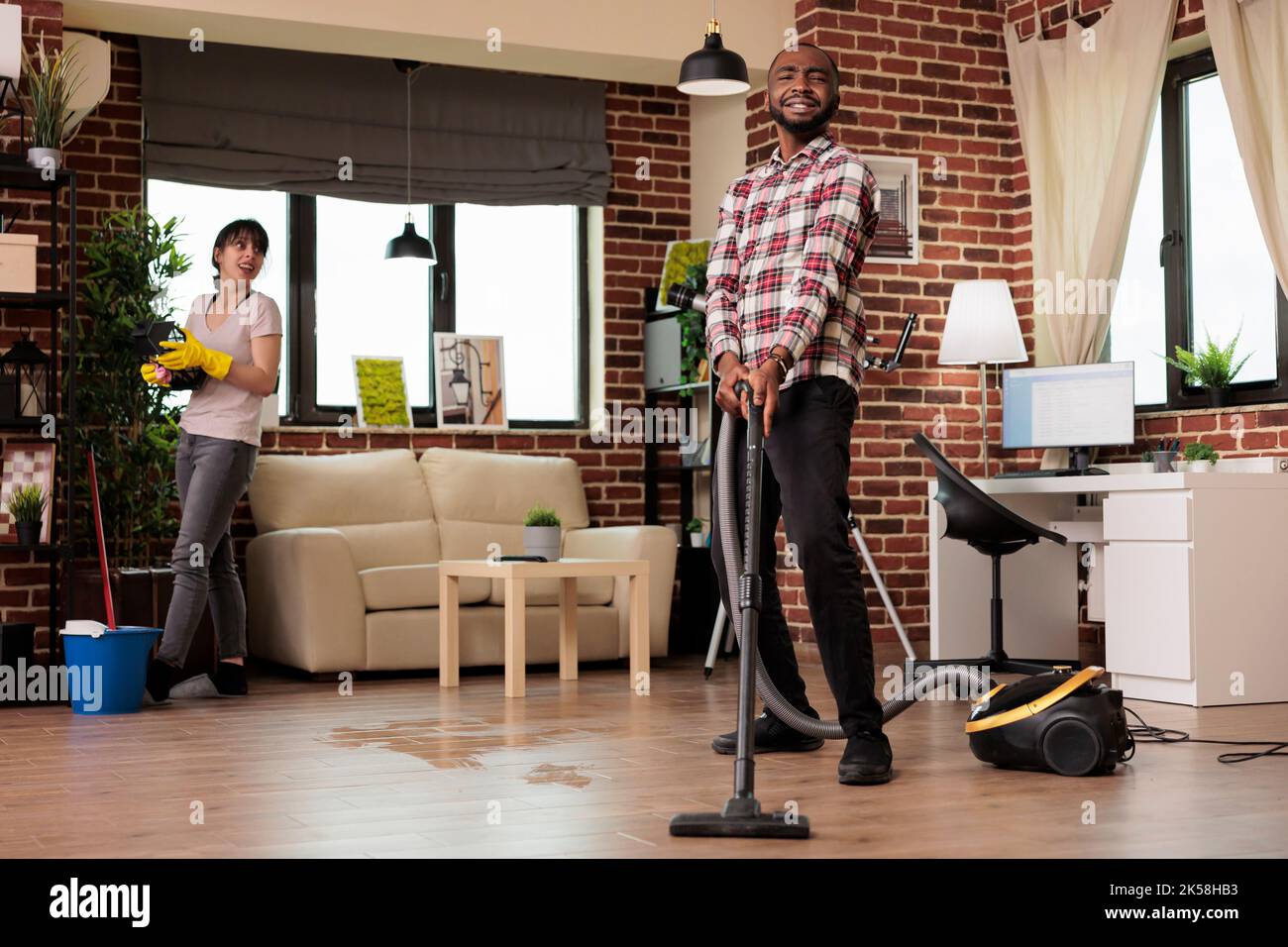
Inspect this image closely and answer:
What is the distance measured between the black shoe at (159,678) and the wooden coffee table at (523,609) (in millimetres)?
A: 1021

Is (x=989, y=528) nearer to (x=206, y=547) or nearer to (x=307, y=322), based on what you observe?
(x=206, y=547)

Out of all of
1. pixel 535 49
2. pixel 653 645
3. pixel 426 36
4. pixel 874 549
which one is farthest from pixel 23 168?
pixel 874 549

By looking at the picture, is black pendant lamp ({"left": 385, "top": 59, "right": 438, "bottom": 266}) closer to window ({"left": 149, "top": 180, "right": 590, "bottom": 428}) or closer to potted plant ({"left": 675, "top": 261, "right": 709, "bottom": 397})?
window ({"left": 149, "top": 180, "right": 590, "bottom": 428})

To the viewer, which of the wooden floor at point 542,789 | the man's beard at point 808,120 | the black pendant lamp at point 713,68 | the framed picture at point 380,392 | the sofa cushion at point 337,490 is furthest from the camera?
the framed picture at point 380,392

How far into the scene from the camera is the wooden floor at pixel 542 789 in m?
2.62

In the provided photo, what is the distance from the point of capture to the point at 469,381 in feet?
23.1

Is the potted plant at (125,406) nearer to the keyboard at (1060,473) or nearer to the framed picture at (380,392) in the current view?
the framed picture at (380,392)

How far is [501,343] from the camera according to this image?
7156mm

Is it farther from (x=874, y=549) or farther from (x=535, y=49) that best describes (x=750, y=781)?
(x=535, y=49)

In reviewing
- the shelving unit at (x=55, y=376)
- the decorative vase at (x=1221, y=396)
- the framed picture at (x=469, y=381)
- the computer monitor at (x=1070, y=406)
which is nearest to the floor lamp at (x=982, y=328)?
the computer monitor at (x=1070, y=406)
